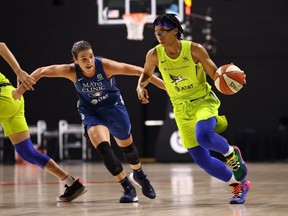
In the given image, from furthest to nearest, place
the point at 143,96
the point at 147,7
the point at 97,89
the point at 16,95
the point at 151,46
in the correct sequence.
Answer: the point at 151,46, the point at 147,7, the point at 97,89, the point at 16,95, the point at 143,96

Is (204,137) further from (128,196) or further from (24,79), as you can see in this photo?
(24,79)

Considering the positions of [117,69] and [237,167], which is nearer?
[237,167]

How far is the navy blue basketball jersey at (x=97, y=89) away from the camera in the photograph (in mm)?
7152

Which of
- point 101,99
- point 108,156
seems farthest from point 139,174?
point 101,99

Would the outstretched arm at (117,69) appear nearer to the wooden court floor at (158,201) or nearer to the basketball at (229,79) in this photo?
the basketball at (229,79)

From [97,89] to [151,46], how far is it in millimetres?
12181

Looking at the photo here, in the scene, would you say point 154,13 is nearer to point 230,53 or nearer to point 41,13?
point 230,53

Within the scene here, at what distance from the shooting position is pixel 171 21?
22.2ft

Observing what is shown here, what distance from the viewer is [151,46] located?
1923 centimetres

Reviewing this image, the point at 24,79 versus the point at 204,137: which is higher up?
the point at 24,79

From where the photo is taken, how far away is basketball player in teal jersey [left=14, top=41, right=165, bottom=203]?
23.0 ft

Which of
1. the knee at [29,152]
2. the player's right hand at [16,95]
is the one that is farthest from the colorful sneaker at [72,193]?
the player's right hand at [16,95]

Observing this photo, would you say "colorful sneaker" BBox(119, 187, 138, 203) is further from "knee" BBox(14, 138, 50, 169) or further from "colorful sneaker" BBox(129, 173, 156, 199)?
"knee" BBox(14, 138, 50, 169)

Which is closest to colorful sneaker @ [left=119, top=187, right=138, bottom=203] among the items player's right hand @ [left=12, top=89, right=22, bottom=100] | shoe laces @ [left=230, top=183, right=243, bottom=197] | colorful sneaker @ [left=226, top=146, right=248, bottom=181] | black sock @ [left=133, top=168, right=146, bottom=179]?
black sock @ [left=133, top=168, right=146, bottom=179]
